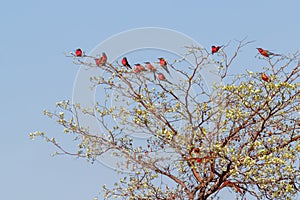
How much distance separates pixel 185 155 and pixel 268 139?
100 cm

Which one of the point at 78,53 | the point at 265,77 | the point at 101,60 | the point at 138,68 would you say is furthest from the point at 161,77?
the point at 265,77

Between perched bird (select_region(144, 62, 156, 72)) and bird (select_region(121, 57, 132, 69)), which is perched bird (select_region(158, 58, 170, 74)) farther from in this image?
bird (select_region(121, 57, 132, 69))

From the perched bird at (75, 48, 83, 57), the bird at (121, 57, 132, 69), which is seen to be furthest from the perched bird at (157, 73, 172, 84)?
the perched bird at (75, 48, 83, 57)

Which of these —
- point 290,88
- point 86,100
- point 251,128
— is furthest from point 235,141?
point 86,100

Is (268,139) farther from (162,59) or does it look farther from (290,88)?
(162,59)

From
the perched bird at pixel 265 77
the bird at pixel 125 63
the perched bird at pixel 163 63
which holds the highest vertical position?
the bird at pixel 125 63

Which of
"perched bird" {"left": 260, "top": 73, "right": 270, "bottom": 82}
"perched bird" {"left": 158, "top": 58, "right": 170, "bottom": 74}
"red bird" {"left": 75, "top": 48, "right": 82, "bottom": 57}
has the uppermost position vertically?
"red bird" {"left": 75, "top": 48, "right": 82, "bottom": 57}

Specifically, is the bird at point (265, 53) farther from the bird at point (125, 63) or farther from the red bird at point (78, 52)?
the red bird at point (78, 52)

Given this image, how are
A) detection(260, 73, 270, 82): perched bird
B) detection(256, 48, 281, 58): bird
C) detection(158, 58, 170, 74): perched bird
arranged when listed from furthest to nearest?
detection(158, 58, 170, 74): perched bird < detection(256, 48, 281, 58): bird < detection(260, 73, 270, 82): perched bird

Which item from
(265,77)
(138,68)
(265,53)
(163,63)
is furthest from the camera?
(138,68)

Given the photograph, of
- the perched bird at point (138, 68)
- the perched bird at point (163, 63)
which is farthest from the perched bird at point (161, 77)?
the perched bird at point (138, 68)

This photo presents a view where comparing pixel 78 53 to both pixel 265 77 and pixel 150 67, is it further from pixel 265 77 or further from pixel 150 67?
pixel 265 77

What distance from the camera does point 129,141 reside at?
906 centimetres

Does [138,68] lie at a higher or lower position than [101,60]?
lower
